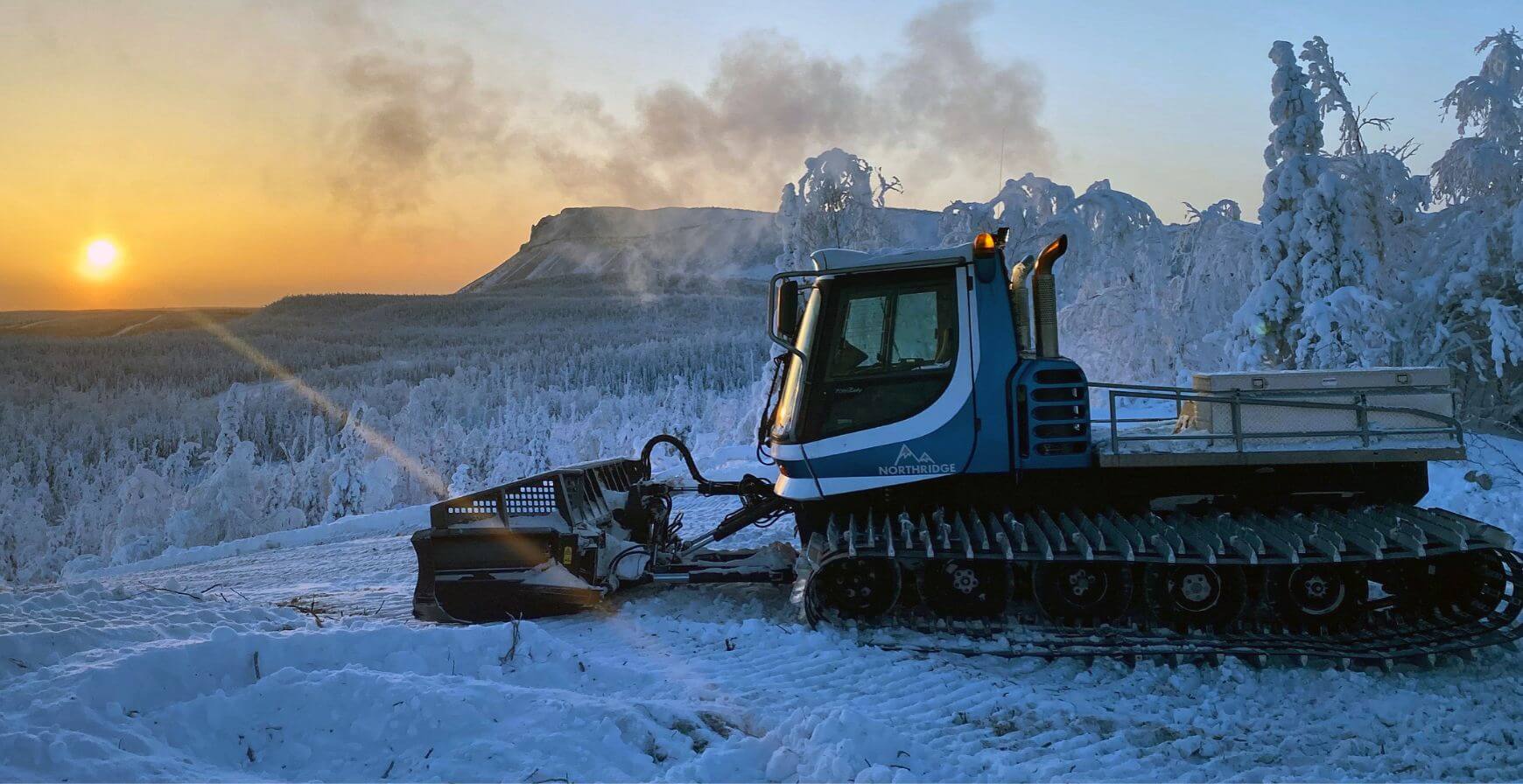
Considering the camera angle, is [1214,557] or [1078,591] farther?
[1078,591]

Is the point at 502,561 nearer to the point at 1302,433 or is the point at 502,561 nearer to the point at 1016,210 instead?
the point at 1302,433

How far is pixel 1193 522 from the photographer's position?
241 inches

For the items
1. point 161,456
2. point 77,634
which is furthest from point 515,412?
point 77,634

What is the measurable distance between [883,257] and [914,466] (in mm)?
1532

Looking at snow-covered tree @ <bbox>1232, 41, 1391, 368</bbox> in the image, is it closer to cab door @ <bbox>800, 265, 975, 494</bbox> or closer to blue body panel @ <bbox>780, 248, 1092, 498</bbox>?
blue body panel @ <bbox>780, 248, 1092, 498</bbox>

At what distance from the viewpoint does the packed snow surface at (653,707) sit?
3.64 meters

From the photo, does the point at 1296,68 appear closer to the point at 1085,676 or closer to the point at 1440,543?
the point at 1440,543

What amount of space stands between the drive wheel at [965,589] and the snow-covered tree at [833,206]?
1629 centimetres

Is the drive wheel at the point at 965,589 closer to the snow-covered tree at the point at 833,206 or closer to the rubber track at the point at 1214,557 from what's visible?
the rubber track at the point at 1214,557

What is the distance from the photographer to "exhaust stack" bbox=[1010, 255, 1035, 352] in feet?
22.0

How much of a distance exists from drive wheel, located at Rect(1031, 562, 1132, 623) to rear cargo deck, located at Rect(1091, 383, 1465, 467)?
2.52 ft

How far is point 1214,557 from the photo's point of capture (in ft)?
18.3

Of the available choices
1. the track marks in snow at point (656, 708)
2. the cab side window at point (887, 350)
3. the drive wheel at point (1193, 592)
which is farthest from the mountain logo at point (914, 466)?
the drive wheel at point (1193, 592)

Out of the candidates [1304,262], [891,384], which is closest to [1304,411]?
[891,384]
